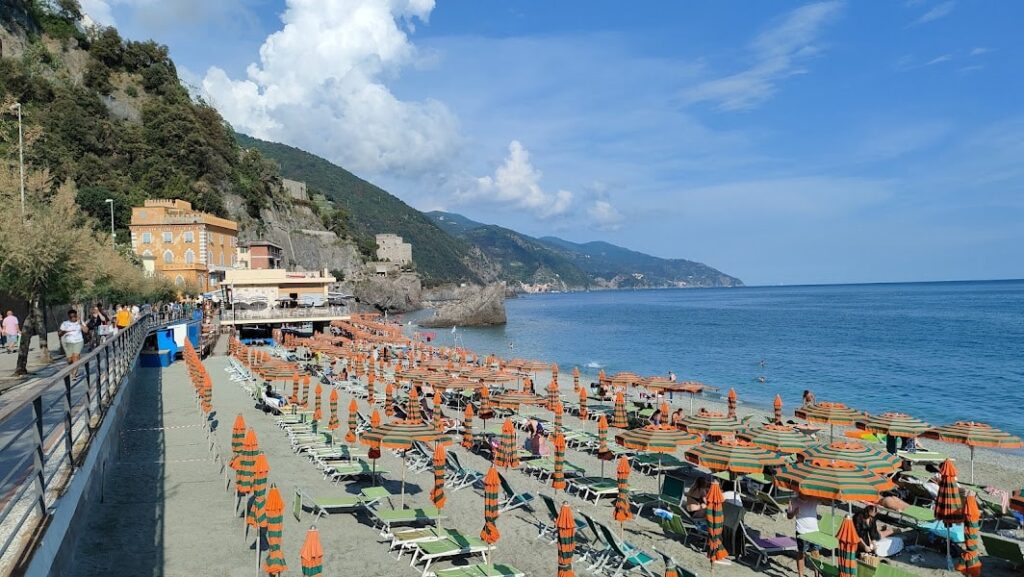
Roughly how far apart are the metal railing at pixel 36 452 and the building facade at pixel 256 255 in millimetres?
68650

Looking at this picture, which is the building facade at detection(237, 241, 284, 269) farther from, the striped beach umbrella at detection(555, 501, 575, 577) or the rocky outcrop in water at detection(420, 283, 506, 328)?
the striped beach umbrella at detection(555, 501, 575, 577)

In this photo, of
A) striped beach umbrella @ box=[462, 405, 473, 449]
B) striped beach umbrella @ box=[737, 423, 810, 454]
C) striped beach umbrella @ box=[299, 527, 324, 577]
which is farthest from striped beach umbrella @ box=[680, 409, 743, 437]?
striped beach umbrella @ box=[299, 527, 324, 577]

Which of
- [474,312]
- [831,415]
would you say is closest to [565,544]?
[831,415]

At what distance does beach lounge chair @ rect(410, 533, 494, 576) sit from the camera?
9445 mm

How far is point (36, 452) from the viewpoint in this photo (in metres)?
5.29

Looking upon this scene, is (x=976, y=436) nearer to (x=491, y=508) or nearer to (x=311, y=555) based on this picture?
(x=491, y=508)

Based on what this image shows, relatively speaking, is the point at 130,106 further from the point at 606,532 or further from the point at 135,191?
the point at 606,532

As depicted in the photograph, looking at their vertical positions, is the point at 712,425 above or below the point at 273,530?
below

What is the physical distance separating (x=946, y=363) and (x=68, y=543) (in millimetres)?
52152

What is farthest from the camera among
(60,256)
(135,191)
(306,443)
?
(135,191)

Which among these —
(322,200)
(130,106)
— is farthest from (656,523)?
(322,200)

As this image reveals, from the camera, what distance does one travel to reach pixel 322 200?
142500mm

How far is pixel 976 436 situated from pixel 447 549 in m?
10.8

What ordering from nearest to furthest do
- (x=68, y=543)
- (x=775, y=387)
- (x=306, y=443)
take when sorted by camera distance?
(x=68, y=543) < (x=306, y=443) < (x=775, y=387)
